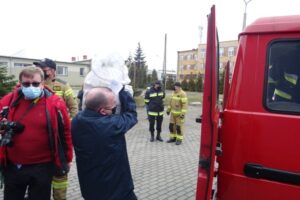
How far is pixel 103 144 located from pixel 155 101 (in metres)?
6.50

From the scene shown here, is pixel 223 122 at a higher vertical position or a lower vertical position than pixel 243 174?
higher

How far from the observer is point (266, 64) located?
219cm

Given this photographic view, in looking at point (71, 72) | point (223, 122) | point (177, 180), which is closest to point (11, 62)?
point (71, 72)

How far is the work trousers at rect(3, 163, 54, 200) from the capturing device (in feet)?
9.45

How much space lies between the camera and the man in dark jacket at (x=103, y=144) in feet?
8.06

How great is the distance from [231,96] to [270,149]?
45 centimetres

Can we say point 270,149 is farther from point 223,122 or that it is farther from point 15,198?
point 15,198

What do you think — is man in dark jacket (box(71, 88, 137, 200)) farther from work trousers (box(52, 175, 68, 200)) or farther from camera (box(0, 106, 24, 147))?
work trousers (box(52, 175, 68, 200))

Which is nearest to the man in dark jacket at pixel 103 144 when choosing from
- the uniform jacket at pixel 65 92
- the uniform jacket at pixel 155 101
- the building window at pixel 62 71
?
the uniform jacket at pixel 65 92

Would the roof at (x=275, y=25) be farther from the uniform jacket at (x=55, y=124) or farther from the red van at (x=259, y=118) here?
the uniform jacket at (x=55, y=124)

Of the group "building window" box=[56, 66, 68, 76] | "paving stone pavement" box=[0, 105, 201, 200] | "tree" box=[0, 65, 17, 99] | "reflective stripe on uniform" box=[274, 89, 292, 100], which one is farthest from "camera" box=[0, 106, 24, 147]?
"building window" box=[56, 66, 68, 76]

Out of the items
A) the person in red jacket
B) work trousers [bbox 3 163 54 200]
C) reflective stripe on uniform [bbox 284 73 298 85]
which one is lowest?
work trousers [bbox 3 163 54 200]

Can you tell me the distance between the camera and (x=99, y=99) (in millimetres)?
2453

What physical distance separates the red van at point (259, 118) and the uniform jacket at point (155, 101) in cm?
663
